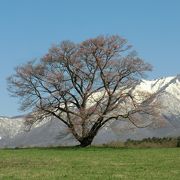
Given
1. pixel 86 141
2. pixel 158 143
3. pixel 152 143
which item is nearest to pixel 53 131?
pixel 86 141

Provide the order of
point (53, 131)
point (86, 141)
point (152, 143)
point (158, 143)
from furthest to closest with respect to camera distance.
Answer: point (53, 131), point (86, 141), point (152, 143), point (158, 143)

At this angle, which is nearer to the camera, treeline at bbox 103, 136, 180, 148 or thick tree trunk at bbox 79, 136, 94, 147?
treeline at bbox 103, 136, 180, 148

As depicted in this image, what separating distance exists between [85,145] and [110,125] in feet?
11.4

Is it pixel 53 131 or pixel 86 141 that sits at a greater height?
pixel 53 131

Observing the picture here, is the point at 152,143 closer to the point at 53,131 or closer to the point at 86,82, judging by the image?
the point at 86,82

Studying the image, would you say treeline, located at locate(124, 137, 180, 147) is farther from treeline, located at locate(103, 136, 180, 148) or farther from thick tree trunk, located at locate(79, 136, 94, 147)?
thick tree trunk, located at locate(79, 136, 94, 147)

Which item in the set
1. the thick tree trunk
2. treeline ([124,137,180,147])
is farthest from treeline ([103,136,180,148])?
the thick tree trunk

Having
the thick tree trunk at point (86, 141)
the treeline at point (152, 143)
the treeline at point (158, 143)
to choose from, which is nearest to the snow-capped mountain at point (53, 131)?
the treeline at point (158, 143)

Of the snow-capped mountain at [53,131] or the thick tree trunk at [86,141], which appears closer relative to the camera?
the thick tree trunk at [86,141]

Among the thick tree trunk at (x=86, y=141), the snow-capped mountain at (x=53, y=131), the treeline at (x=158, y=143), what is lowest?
the treeline at (x=158, y=143)

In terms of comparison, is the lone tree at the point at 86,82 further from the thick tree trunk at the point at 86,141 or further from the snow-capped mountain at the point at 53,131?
the snow-capped mountain at the point at 53,131

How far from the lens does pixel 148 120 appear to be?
5653 centimetres

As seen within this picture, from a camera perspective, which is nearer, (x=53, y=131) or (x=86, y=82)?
(x=86, y=82)

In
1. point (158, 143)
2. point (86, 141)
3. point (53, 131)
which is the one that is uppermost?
point (53, 131)
